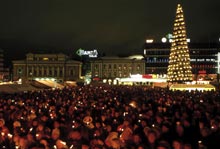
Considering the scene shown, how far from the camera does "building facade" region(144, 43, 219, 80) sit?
14188 centimetres

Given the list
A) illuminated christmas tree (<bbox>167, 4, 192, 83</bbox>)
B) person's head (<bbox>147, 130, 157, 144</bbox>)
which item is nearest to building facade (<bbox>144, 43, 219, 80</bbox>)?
illuminated christmas tree (<bbox>167, 4, 192, 83</bbox>)

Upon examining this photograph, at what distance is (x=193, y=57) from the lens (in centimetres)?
14250

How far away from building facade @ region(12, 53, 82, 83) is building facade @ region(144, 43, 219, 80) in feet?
84.0

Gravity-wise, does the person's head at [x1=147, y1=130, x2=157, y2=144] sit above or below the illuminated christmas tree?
below

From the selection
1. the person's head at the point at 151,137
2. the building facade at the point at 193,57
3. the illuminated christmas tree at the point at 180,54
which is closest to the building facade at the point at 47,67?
the building facade at the point at 193,57

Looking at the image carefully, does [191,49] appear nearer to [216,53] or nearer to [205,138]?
[216,53]

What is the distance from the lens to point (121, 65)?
145750 millimetres

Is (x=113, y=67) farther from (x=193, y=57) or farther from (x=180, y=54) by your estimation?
(x=180, y=54)

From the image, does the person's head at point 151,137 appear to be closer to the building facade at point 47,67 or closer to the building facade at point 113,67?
the building facade at point 113,67

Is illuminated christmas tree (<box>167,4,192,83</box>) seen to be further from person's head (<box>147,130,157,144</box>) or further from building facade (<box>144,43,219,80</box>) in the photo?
building facade (<box>144,43,219,80</box>)

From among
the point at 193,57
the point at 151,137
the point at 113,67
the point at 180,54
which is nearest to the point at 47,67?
the point at 113,67

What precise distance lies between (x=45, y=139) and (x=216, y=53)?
446 feet

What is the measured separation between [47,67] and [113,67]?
24546mm

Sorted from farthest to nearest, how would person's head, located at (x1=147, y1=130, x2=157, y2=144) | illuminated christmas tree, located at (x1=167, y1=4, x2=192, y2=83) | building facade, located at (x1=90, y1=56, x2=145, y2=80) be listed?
building facade, located at (x1=90, y1=56, x2=145, y2=80)
illuminated christmas tree, located at (x1=167, y1=4, x2=192, y2=83)
person's head, located at (x1=147, y1=130, x2=157, y2=144)
